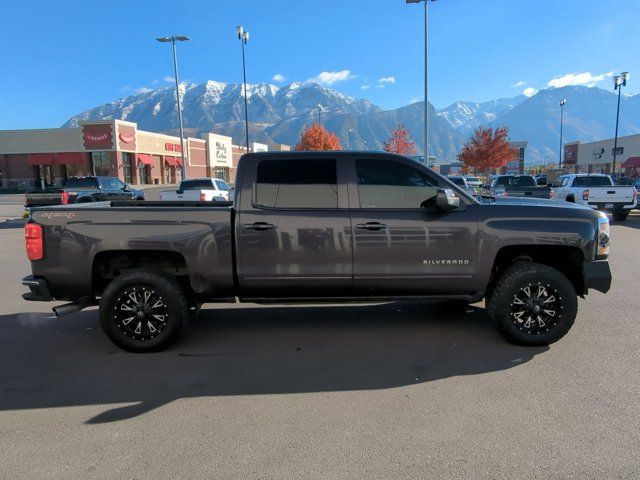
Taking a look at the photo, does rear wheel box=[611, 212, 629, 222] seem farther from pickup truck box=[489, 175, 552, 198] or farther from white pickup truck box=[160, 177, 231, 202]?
white pickup truck box=[160, 177, 231, 202]

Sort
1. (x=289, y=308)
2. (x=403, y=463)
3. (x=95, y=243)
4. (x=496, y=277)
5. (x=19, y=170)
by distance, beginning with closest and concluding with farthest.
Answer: (x=403, y=463) < (x=95, y=243) < (x=496, y=277) < (x=289, y=308) < (x=19, y=170)

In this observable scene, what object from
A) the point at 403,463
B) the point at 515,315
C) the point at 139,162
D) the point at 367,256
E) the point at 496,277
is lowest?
the point at 403,463

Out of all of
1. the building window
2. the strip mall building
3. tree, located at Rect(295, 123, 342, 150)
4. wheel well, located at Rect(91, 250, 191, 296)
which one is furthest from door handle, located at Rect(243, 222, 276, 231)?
tree, located at Rect(295, 123, 342, 150)

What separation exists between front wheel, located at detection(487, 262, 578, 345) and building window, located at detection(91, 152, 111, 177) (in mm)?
52183

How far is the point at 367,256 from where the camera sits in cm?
474

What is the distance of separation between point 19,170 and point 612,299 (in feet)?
196

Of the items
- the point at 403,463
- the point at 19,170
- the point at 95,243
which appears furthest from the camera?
the point at 19,170

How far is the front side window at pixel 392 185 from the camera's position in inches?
190

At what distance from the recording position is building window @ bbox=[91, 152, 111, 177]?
50.4 meters

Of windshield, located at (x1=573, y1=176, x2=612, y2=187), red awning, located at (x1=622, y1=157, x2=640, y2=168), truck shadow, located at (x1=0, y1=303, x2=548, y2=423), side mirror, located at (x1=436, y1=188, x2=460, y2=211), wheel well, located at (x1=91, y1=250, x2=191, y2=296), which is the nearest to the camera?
truck shadow, located at (x1=0, y1=303, x2=548, y2=423)

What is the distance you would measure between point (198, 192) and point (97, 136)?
126ft

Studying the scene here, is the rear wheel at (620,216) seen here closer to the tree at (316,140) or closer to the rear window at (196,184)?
the rear window at (196,184)

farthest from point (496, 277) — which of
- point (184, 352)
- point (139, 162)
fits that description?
point (139, 162)

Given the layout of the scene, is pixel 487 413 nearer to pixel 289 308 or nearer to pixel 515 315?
pixel 515 315
